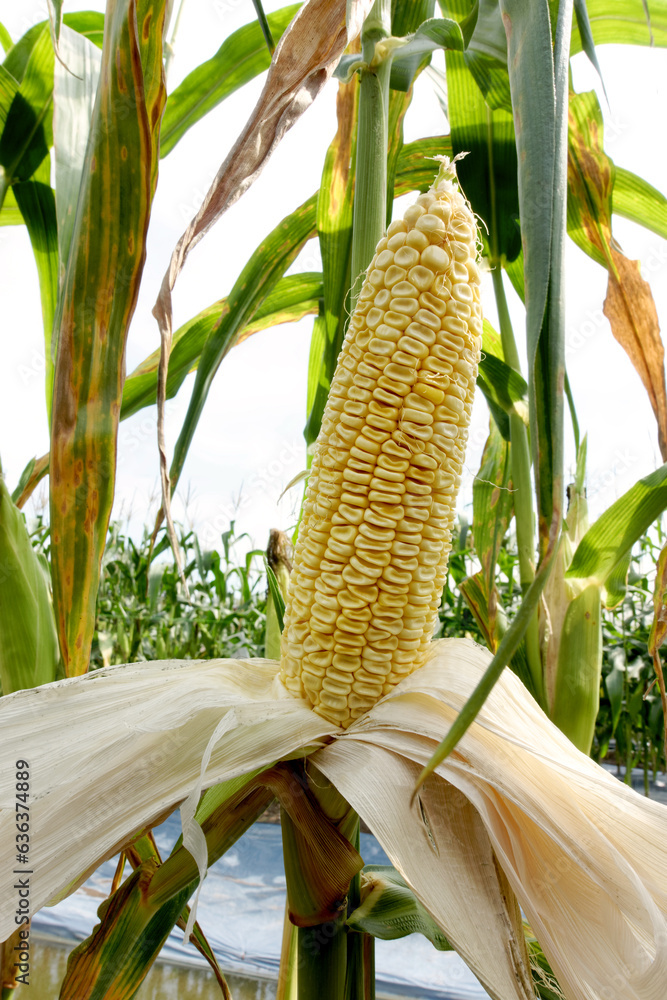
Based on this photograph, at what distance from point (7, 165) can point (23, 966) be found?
89cm

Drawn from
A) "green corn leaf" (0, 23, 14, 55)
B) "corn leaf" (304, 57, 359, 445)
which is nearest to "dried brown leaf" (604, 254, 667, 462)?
"corn leaf" (304, 57, 359, 445)

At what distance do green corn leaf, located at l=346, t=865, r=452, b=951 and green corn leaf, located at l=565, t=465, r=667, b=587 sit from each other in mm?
463

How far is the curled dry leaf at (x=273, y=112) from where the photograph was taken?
1.63 ft

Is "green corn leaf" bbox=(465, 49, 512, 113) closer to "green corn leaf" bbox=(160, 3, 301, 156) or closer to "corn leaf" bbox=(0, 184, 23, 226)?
"green corn leaf" bbox=(160, 3, 301, 156)

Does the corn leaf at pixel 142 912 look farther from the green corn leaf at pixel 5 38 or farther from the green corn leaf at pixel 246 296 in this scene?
the green corn leaf at pixel 5 38

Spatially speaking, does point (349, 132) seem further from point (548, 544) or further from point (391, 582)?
point (548, 544)

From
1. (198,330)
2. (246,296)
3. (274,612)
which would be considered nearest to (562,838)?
(274,612)

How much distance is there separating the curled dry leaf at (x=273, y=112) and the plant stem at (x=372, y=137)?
14mm

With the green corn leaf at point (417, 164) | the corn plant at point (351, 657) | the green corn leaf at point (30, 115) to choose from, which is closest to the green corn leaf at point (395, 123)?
the corn plant at point (351, 657)

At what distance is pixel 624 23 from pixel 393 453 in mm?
812

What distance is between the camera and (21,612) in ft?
2.02

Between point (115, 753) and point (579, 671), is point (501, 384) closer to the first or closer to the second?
point (579, 671)

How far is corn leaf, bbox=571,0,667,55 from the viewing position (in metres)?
0.79

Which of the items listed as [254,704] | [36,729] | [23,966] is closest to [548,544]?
[254,704]
